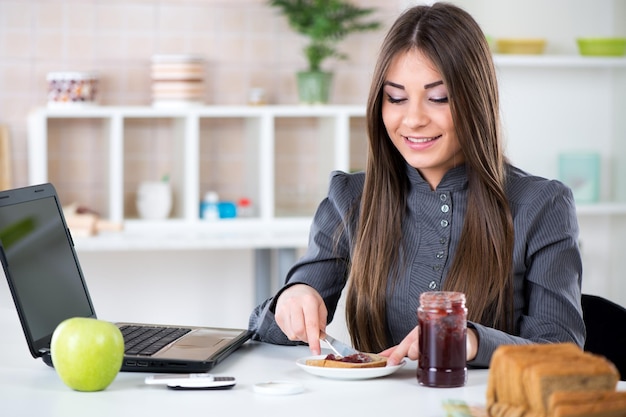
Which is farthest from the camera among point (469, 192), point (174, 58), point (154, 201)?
point (154, 201)

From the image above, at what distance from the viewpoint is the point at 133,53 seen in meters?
3.93

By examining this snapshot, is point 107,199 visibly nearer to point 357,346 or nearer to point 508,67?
point 508,67

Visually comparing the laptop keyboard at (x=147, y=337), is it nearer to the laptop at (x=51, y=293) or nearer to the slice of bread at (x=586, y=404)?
the laptop at (x=51, y=293)

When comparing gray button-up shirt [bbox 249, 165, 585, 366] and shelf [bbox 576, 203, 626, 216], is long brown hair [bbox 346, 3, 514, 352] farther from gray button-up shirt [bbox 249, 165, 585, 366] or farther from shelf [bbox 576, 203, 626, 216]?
shelf [bbox 576, 203, 626, 216]

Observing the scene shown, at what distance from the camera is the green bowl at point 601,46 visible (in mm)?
3834

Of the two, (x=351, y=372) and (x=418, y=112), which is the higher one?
(x=418, y=112)

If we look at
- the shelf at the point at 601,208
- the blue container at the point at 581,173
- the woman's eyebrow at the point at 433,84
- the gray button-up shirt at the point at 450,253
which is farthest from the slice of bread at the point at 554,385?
the blue container at the point at 581,173

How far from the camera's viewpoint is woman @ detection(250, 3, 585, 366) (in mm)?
1682

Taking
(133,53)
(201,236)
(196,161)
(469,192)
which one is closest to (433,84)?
(469,192)

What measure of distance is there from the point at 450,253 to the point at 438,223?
59mm

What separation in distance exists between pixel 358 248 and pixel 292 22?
2109 millimetres

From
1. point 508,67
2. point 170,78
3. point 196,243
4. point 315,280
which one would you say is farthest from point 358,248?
point 508,67

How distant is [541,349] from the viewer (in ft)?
3.74

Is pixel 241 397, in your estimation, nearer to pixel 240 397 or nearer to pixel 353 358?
pixel 240 397
